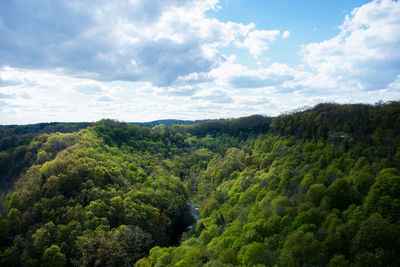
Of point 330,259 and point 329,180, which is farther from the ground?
point 329,180

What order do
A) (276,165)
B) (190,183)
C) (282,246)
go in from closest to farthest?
(282,246) → (276,165) → (190,183)

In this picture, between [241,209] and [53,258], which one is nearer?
[53,258]

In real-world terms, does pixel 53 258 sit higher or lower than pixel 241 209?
lower

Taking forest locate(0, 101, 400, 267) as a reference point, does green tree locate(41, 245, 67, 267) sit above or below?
below

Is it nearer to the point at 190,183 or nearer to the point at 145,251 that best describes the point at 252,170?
the point at 190,183

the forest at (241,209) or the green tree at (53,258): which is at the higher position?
the forest at (241,209)

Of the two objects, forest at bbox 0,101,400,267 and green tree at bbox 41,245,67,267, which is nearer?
forest at bbox 0,101,400,267

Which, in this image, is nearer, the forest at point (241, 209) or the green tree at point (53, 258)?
the forest at point (241, 209)

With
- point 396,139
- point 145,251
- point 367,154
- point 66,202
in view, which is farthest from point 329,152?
point 66,202
